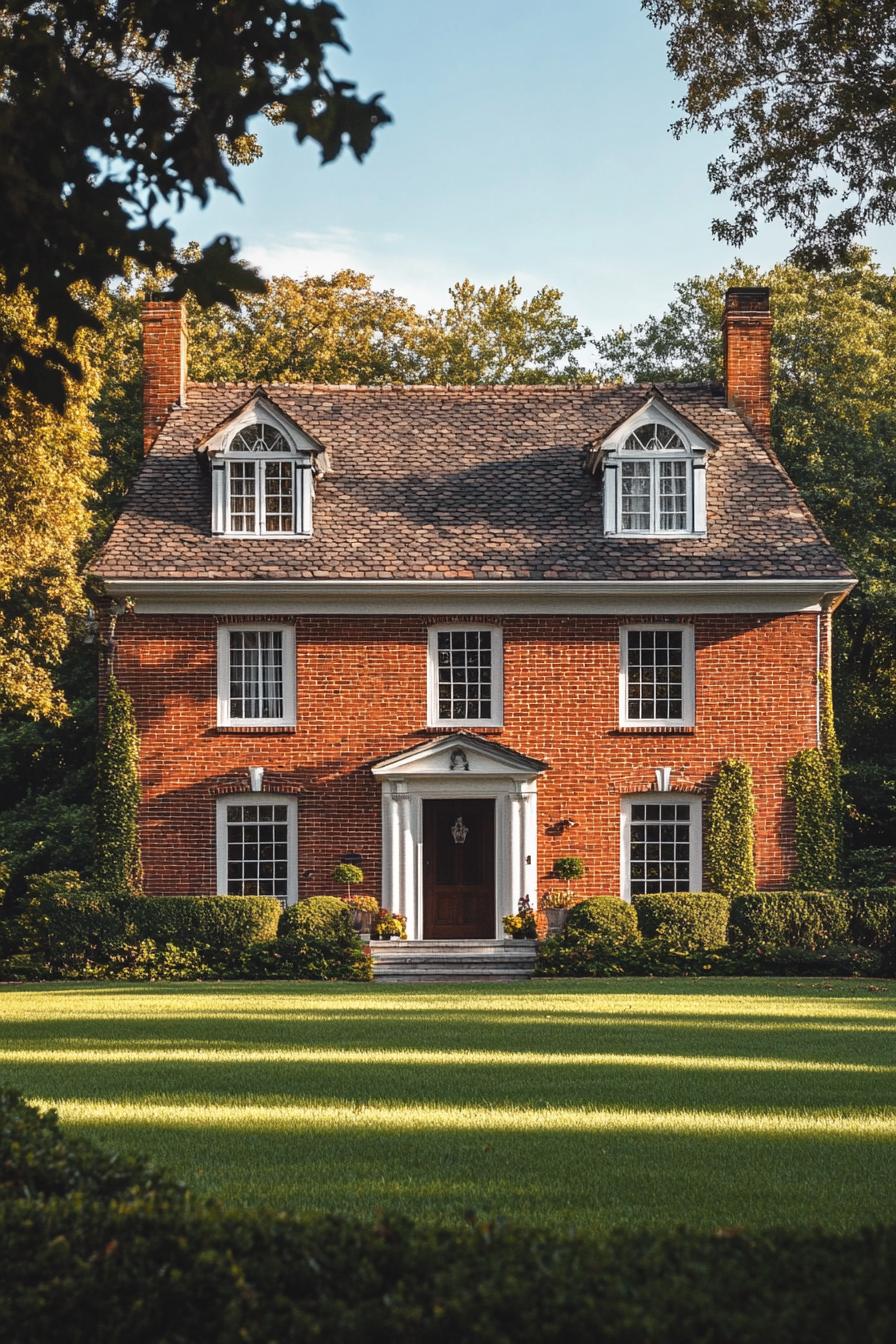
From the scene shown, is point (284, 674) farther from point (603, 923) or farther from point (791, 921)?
point (791, 921)

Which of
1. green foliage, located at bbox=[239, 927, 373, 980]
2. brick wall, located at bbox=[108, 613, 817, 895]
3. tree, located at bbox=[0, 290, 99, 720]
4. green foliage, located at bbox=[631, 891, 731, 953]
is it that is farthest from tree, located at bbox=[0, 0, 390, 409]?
brick wall, located at bbox=[108, 613, 817, 895]

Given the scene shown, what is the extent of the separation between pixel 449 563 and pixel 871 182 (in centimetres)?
1692

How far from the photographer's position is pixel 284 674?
95.8ft

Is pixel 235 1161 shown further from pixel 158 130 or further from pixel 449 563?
pixel 449 563

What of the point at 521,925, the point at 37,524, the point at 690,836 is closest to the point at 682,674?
the point at 690,836

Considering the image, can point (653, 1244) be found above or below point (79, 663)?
below

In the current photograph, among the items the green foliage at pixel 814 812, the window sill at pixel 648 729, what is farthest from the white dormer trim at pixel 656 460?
the green foliage at pixel 814 812

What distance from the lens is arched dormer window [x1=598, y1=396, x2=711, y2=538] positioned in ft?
97.4

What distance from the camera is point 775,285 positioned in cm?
4156

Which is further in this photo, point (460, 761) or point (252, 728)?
point (252, 728)

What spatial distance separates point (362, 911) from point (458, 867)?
2436mm

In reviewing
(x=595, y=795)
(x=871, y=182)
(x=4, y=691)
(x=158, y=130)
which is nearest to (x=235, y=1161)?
(x=158, y=130)

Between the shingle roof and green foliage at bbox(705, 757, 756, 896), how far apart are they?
3668mm

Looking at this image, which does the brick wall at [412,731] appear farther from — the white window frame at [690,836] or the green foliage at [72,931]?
the green foliage at [72,931]
